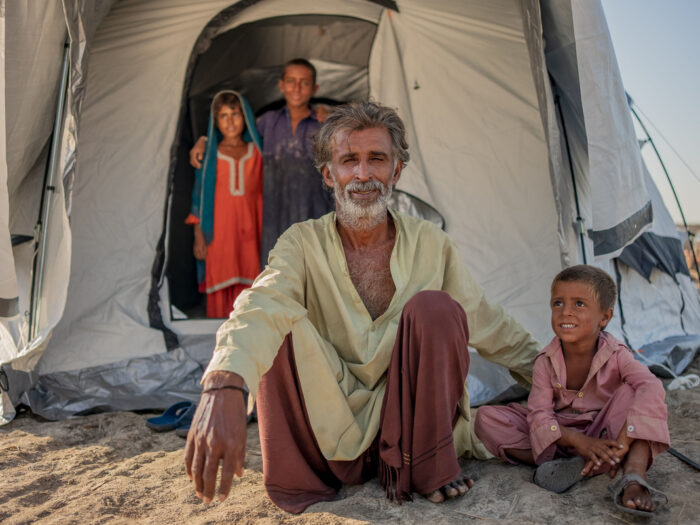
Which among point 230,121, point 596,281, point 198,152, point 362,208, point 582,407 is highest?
point 230,121

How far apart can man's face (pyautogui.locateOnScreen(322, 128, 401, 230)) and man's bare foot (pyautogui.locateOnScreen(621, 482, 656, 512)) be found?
3.40ft

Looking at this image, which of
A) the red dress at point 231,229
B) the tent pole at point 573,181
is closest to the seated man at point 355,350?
the tent pole at point 573,181

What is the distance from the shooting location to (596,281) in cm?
202

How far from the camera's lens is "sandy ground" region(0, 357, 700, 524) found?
166 cm

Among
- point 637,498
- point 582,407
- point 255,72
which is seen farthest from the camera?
point 255,72

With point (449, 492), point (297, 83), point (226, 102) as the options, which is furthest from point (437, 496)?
point (226, 102)

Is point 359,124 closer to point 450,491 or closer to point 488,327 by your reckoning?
point 488,327

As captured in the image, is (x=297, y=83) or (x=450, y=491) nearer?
(x=450, y=491)

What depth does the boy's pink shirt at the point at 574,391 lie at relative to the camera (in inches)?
74.1

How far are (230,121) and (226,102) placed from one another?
122 millimetres

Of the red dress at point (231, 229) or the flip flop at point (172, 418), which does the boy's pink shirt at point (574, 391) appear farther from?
the red dress at point (231, 229)

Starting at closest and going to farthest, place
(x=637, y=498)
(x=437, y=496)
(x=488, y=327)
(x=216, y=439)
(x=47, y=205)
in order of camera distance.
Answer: (x=216, y=439), (x=637, y=498), (x=437, y=496), (x=488, y=327), (x=47, y=205)

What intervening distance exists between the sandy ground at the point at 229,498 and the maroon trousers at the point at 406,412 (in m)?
0.07

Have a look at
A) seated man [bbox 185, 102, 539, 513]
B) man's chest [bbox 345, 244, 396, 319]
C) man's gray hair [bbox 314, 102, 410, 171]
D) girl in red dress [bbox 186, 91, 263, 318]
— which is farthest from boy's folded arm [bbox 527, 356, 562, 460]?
girl in red dress [bbox 186, 91, 263, 318]
